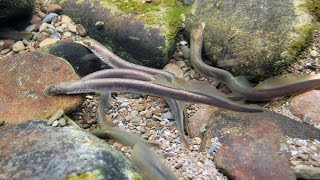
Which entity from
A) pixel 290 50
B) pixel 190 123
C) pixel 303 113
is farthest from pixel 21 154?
pixel 290 50

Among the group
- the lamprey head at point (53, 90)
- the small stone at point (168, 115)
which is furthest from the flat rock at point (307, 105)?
the lamprey head at point (53, 90)

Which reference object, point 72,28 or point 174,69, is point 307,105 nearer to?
point 174,69

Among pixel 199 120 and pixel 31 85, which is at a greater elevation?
pixel 31 85

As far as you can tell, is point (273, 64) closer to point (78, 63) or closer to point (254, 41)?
point (254, 41)

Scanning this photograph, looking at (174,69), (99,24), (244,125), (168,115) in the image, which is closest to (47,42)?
(99,24)

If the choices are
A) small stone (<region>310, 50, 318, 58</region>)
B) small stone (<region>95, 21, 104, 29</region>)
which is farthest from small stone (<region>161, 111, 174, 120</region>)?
small stone (<region>310, 50, 318, 58</region>)

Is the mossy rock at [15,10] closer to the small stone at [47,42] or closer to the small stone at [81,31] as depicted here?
the small stone at [47,42]
